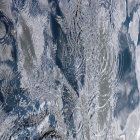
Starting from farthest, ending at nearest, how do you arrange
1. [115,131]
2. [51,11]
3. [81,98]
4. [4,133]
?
[115,131]
[81,98]
[51,11]
[4,133]

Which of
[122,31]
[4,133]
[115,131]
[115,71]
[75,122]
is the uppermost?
[122,31]

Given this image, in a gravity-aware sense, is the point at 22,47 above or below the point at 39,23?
below

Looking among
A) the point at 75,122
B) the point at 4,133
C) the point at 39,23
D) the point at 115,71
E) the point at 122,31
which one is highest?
the point at 39,23

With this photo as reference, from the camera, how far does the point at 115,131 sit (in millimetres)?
1286

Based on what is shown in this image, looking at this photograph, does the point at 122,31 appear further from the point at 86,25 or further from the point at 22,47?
the point at 22,47

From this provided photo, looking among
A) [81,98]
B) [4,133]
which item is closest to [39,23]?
[81,98]

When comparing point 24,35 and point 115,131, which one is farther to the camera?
point 115,131

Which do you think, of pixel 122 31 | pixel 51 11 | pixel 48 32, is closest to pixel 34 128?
pixel 48 32

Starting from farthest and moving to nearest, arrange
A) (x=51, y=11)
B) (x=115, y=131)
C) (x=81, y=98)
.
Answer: (x=115, y=131) → (x=81, y=98) → (x=51, y=11)

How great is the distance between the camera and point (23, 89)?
100 cm

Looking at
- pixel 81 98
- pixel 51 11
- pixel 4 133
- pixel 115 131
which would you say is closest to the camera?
pixel 4 133

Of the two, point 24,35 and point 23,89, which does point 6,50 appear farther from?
point 23,89

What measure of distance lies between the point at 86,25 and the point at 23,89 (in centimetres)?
57

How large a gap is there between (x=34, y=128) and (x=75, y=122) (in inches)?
10.8
